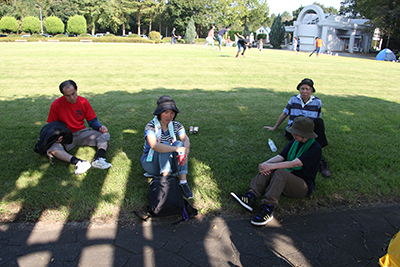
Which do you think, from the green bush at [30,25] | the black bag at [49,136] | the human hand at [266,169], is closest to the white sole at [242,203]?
the human hand at [266,169]

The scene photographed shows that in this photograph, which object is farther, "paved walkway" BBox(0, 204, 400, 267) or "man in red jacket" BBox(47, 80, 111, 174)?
"man in red jacket" BBox(47, 80, 111, 174)

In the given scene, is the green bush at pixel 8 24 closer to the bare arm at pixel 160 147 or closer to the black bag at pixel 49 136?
the black bag at pixel 49 136

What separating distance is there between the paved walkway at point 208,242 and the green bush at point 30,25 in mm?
69580

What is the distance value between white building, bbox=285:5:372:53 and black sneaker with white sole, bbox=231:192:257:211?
4272 cm

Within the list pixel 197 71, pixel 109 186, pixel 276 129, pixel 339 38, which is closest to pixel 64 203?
pixel 109 186

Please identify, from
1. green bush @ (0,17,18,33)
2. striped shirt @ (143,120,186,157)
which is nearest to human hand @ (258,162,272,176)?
striped shirt @ (143,120,186,157)

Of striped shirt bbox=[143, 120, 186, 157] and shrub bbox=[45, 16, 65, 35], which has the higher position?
shrub bbox=[45, 16, 65, 35]

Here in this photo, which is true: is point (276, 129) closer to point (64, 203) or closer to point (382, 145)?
point (382, 145)

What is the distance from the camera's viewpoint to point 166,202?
3084 mm

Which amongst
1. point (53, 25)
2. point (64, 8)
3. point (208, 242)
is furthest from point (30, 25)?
point (208, 242)

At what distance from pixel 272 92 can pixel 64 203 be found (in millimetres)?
7811

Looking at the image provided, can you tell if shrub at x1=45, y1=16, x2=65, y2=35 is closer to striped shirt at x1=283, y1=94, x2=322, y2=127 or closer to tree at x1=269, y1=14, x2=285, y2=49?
tree at x1=269, y1=14, x2=285, y2=49

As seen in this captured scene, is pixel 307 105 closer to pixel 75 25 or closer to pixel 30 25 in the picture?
pixel 75 25

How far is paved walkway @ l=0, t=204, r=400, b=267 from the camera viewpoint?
2.59 m
